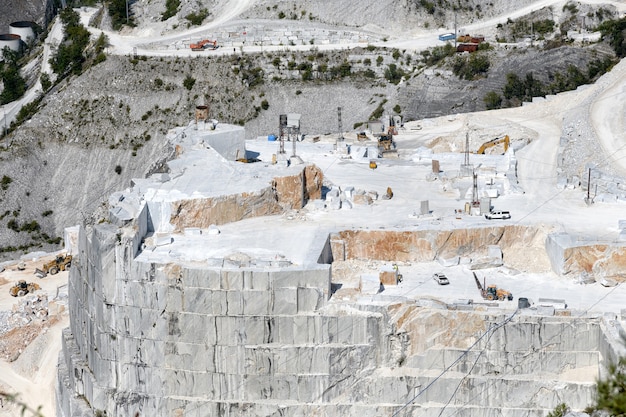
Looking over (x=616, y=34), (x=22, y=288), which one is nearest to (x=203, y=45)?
(x=616, y=34)

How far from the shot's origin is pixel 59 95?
121062 mm

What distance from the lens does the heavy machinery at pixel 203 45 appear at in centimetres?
12269

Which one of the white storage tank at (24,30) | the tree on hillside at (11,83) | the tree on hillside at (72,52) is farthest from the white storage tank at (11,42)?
the tree on hillside at (72,52)

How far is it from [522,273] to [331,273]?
771 centimetres

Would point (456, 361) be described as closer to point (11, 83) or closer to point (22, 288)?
point (22, 288)

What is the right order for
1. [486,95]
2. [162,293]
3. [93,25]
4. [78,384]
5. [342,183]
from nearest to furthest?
1. [162,293]
2. [78,384]
3. [342,183]
4. [486,95]
5. [93,25]

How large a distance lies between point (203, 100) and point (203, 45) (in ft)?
24.2

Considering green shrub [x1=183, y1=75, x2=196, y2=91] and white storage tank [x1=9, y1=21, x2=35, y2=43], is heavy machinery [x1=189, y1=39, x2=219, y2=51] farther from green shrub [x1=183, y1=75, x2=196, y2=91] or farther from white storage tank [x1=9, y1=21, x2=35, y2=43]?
white storage tank [x1=9, y1=21, x2=35, y2=43]

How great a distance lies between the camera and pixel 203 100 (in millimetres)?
117500

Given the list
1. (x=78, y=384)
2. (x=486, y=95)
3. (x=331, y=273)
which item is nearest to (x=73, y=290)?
(x=78, y=384)

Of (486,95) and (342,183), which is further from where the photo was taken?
(486,95)

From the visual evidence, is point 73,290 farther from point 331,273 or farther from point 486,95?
point 486,95

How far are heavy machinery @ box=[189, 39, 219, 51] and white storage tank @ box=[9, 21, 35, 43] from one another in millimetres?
26410

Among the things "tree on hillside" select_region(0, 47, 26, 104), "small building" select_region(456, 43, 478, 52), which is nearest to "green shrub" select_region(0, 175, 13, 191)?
"tree on hillside" select_region(0, 47, 26, 104)
